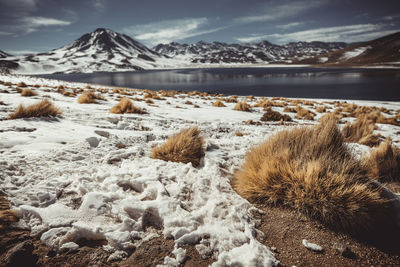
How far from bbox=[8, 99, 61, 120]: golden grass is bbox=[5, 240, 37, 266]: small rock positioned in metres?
4.61

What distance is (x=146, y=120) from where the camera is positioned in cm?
653

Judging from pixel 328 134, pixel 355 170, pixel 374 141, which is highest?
pixel 328 134

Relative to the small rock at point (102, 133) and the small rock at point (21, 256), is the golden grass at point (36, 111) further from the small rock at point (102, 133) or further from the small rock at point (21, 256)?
the small rock at point (21, 256)

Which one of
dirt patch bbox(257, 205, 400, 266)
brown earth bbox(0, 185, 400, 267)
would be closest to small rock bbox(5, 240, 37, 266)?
brown earth bbox(0, 185, 400, 267)

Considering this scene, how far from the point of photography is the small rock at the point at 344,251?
1.60 meters

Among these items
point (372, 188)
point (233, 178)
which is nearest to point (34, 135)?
point (233, 178)

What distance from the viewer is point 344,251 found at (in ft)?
5.27

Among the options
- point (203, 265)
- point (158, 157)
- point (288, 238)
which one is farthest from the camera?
point (158, 157)

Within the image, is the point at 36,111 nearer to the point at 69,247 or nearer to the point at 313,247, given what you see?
the point at 69,247

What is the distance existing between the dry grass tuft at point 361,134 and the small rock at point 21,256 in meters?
6.66

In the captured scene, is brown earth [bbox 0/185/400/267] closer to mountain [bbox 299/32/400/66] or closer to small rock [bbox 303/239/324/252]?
small rock [bbox 303/239/324/252]

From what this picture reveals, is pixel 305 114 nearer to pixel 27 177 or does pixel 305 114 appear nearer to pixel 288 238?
pixel 288 238

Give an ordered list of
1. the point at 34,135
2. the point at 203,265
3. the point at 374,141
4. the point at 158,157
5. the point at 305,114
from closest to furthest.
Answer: the point at 203,265, the point at 158,157, the point at 34,135, the point at 374,141, the point at 305,114

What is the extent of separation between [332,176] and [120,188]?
2429 millimetres
